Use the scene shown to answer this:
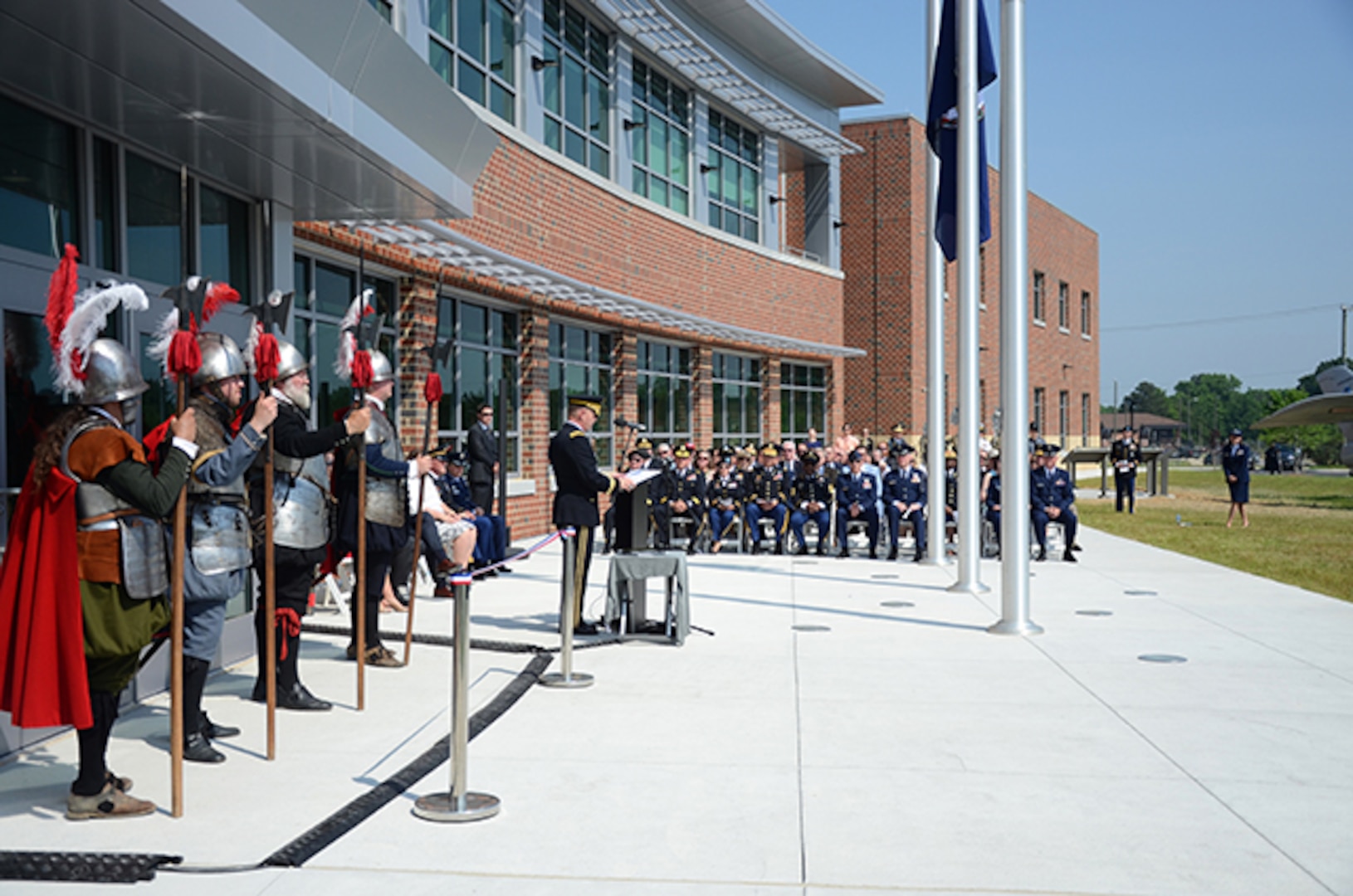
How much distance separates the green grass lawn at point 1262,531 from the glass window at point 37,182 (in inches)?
481

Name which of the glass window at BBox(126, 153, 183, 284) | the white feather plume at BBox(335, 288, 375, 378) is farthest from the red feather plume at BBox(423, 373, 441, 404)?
the glass window at BBox(126, 153, 183, 284)

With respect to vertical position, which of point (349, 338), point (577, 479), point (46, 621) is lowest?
point (46, 621)

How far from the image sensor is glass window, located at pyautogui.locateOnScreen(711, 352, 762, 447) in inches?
1003

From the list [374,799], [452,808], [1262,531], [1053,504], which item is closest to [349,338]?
[374,799]

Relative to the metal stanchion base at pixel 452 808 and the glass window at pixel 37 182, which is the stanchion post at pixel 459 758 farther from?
the glass window at pixel 37 182

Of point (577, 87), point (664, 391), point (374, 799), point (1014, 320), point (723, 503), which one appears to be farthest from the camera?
point (664, 391)

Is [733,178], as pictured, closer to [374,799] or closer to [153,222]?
[153,222]

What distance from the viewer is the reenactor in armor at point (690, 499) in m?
17.2

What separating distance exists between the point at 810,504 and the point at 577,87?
307 inches

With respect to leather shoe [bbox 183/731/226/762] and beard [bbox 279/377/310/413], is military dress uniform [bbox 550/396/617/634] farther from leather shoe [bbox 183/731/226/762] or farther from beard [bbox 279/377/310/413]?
leather shoe [bbox 183/731/226/762]

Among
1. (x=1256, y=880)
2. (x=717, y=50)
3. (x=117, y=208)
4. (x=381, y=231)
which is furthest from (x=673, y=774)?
(x=717, y=50)

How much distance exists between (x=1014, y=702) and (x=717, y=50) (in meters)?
19.0

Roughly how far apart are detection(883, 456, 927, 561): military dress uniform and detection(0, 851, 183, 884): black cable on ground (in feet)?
43.0

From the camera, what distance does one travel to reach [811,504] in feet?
56.1
